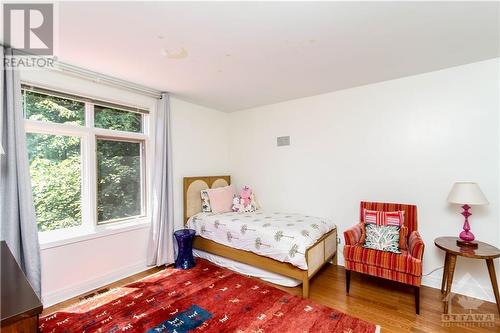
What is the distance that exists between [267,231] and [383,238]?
1230 mm

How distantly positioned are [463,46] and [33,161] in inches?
163

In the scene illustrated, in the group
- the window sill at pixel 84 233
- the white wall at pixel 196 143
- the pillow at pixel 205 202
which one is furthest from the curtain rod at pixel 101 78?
the window sill at pixel 84 233

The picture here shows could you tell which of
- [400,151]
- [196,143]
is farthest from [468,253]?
[196,143]

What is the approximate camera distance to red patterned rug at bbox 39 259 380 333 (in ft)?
6.54

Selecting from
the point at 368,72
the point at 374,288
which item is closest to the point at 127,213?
the point at 374,288

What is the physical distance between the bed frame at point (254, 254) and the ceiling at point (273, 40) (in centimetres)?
161

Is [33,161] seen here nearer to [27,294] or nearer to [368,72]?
[27,294]

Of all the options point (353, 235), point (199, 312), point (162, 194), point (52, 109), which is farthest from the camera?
point (162, 194)

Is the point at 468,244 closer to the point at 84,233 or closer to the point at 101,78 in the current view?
the point at 84,233

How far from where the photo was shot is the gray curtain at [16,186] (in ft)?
6.59

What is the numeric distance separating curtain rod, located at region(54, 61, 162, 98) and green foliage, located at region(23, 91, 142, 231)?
0.33 m

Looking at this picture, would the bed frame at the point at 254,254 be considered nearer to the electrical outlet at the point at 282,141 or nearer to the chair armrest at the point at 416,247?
the chair armrest at the point at 416,247

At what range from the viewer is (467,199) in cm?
216

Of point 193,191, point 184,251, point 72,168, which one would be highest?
point 72,168
